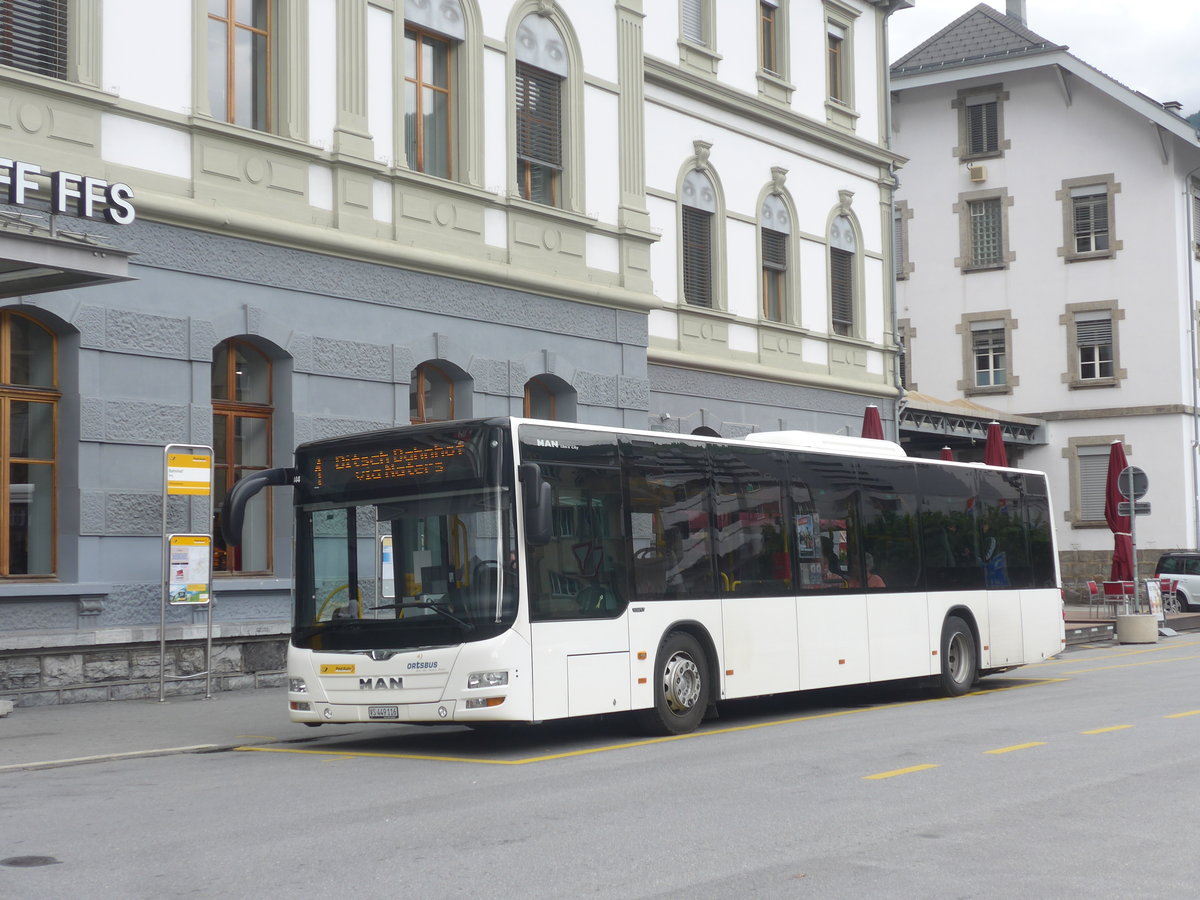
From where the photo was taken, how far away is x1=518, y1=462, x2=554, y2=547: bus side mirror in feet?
40.4

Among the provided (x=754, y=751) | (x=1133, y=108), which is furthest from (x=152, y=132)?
(x=1133, y=108)

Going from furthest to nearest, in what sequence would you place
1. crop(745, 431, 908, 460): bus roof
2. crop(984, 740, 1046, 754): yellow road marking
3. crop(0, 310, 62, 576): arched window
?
1. crop(0, 310, 62, 576): arched window
2. crop(745, 431, 908, 460): bus roof
3. crop(984, 740, 1046, 754): yellow road marking

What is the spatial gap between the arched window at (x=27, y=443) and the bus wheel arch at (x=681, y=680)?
6.84 metres

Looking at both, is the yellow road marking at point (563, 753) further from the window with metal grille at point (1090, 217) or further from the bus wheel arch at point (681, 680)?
the window with metal grille at point (1090, 217)

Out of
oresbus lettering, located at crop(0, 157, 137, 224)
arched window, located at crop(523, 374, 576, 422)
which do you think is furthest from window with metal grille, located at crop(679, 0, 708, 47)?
oresbus lettering, located at crop(0, 157, 137, 224)

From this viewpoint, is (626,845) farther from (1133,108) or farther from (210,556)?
(1133,108)

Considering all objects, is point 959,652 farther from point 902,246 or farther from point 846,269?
point 902,246

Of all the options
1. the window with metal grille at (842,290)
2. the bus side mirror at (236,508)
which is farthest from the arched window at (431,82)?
the window with metal grille at (842,290)

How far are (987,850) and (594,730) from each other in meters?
7.25

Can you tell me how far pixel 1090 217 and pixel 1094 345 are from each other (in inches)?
153

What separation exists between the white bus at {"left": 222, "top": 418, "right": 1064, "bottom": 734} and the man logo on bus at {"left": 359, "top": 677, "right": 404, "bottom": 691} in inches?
0.5

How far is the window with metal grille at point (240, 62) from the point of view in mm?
18641

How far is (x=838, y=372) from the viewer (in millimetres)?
31031

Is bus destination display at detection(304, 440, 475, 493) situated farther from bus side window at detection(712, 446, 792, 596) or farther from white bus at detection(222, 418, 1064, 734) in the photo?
bus side window at detection(712, 446, 792, 596)
